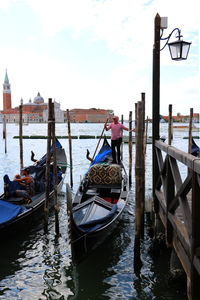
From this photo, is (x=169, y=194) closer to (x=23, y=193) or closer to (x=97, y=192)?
(x=97, y=192)

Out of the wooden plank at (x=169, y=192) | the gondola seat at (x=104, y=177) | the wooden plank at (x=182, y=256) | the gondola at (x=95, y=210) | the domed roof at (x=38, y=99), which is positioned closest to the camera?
the wooden plank at (x=182, y=256)

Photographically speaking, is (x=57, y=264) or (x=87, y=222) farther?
(x=57, y=264)

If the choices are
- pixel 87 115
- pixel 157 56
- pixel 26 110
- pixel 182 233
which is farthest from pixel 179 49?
pixel 26 110

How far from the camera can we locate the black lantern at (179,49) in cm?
335

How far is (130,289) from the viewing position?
302 centimetres

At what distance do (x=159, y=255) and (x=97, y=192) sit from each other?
1485 mm

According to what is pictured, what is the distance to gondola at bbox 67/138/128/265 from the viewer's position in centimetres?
289

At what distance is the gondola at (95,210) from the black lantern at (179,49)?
196 centimetres

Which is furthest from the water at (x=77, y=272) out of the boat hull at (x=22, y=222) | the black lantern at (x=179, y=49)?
the black lantern at (x=179, y=49)

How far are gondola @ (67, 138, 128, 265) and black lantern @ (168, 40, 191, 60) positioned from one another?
77.0 inches

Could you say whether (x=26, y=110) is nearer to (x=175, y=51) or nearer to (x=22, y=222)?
(x=22, y=222)

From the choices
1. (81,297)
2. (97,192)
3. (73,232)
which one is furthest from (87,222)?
(97,192)

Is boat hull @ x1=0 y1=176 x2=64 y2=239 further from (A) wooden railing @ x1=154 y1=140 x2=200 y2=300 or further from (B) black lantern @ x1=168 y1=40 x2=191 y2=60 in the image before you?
(B) black lantern @ x1=168 y1=40 x2=191 y2=60

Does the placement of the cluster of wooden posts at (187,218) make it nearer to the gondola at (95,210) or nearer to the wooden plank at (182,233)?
the wooden plank at (182,233)
